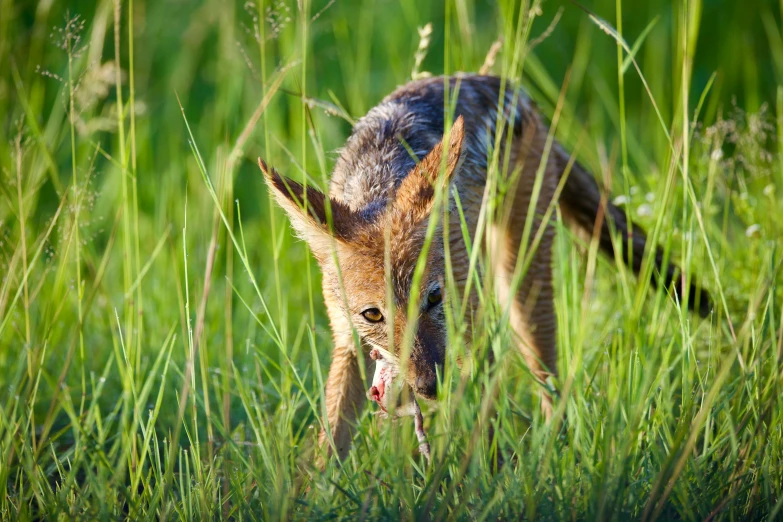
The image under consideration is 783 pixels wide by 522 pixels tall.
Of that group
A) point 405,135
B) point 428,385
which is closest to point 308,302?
point 405,135

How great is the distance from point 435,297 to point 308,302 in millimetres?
2251

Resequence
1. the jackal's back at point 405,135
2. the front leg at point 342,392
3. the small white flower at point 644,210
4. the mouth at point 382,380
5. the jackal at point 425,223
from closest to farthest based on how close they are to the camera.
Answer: the jackal at point 425,223 < the mouth at point 382,380 < the front leg at point 342,392 < the jackal's back at point 405,135 < the small white flower at point 644,210

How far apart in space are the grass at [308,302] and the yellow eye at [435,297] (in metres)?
0.33

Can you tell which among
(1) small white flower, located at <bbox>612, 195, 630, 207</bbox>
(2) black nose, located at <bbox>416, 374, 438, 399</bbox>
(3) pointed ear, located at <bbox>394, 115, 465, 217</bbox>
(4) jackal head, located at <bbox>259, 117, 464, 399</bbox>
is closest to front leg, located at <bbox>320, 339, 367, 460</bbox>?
(4) jackal head, located at <bbox>259, 117, 464, 399</bbox>

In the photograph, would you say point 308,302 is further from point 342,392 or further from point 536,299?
point 342,392

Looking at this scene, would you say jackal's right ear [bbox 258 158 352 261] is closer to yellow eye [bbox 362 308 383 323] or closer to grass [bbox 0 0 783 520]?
grass [bbox 0 0 783 520]

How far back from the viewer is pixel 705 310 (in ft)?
12.6

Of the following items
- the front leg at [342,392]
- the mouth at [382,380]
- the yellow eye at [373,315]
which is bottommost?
the front leg at [342,392]

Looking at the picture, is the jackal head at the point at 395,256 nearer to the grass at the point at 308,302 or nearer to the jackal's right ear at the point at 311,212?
the jackal's right ear at the point at 311,212

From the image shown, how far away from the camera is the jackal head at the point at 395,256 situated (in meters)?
2.92

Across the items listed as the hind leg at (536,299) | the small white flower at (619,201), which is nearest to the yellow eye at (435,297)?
the hind leg at (536,299)

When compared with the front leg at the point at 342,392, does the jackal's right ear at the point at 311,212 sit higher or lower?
higher

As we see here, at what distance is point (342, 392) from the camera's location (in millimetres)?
3471

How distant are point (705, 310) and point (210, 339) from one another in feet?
8.14
